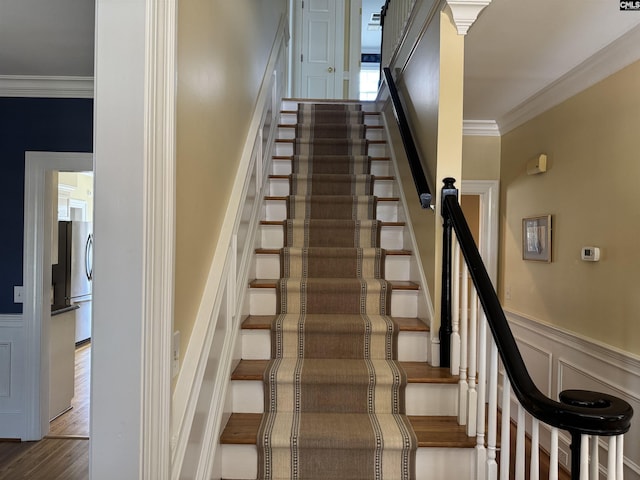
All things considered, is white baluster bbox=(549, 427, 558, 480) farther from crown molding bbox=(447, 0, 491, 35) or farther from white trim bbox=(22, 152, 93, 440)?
white trim bbox=(22, 152, 93, 440)

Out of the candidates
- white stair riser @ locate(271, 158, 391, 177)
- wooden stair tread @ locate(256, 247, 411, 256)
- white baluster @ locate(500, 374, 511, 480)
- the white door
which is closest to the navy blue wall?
white stair riser @ locate(271, 158, 391, 177)

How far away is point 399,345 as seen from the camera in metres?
2.09

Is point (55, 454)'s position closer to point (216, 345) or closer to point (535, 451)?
point (216, 345)

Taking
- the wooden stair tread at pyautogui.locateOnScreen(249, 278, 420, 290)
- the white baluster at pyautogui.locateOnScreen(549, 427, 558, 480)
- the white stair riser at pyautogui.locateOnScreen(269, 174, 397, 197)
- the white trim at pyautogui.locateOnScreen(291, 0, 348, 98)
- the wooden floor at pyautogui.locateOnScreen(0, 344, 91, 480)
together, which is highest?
the white trim at pyautogui.locateOnScreen(291, 0, 348, 98)

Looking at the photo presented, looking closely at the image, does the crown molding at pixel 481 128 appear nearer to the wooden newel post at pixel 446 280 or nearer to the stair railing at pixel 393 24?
the stair railing at pixel 393 24

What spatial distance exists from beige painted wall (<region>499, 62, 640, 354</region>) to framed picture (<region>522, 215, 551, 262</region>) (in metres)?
0.06

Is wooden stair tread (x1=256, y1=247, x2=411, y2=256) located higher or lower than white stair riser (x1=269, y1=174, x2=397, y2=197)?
lower

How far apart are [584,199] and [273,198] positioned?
2.09 metres

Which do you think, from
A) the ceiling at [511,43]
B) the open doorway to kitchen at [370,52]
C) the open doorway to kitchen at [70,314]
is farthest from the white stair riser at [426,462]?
the open doorway to kitchen at [370,52]

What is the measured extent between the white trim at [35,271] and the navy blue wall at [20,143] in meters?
0.06

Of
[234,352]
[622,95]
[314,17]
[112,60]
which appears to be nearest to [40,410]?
[234,352]

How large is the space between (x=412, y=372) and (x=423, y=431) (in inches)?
Result: 10.9

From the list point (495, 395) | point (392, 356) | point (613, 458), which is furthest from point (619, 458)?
point (392, 356)

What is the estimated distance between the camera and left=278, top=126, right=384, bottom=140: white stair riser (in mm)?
3828
